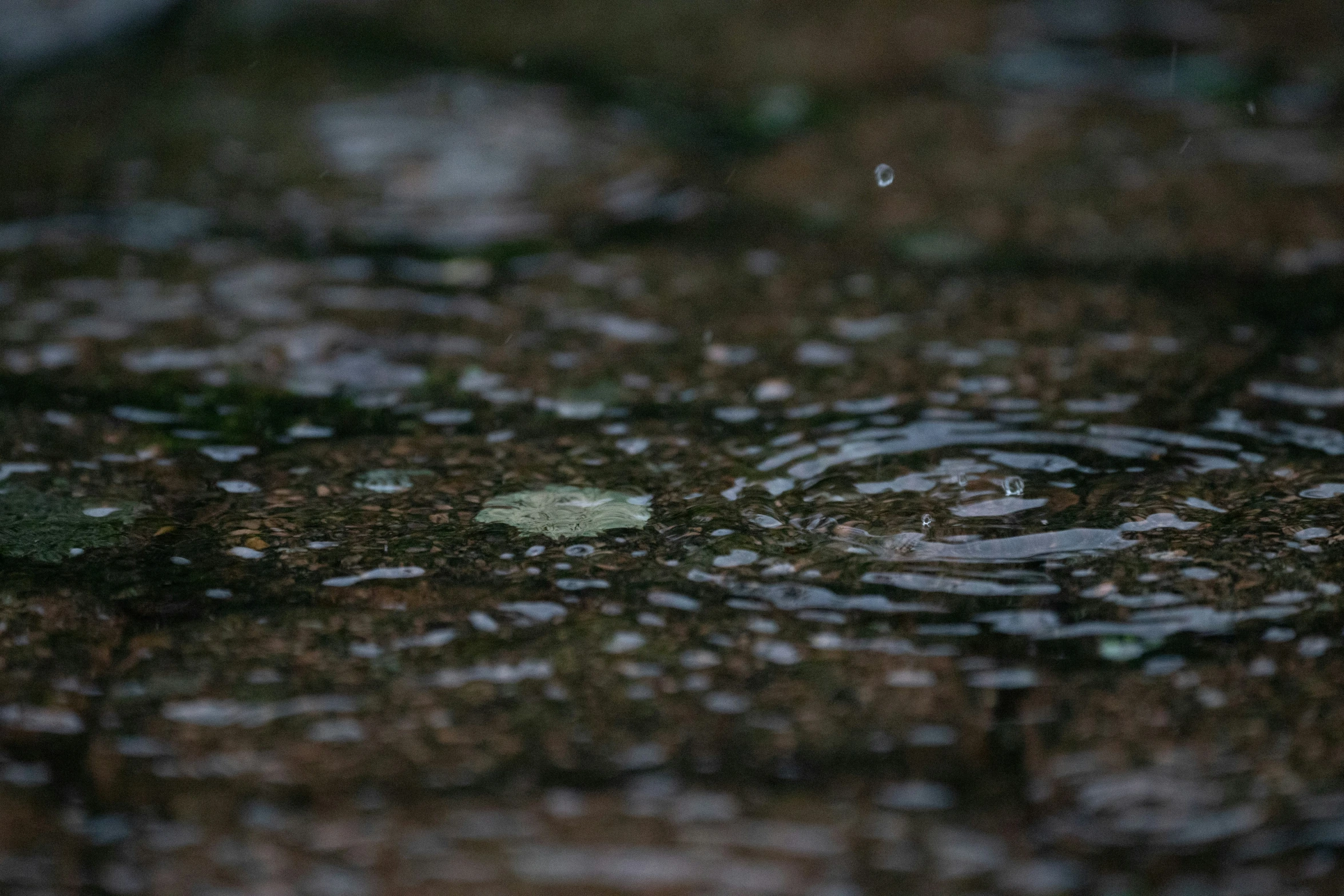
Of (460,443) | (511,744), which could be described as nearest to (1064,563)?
(511,744)

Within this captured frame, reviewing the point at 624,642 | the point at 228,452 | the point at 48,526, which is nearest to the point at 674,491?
the point at 624,642

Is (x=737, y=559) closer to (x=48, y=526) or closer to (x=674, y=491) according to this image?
(x=674, y=491)

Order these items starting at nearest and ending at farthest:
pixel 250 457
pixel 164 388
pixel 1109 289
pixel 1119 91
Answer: pixel 250 457, pixel 164 388, pixel 1109 289, pixel 1119 91

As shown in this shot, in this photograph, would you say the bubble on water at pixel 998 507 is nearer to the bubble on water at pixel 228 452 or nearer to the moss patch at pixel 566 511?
the moss patch at pixel 566 511

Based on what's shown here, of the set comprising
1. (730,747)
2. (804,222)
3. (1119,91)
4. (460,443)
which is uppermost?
(1119,91)

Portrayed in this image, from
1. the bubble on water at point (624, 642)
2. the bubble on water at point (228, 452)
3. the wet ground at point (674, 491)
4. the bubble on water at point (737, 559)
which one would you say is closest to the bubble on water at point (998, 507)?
the wet ground at point (674, 491)

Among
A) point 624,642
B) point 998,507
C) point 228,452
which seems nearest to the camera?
point 624,642

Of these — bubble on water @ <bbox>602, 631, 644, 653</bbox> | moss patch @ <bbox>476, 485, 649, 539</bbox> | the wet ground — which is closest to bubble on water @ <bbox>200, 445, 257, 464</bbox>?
the wet ground

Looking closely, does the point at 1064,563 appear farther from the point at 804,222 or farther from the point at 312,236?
the point at 312,236
